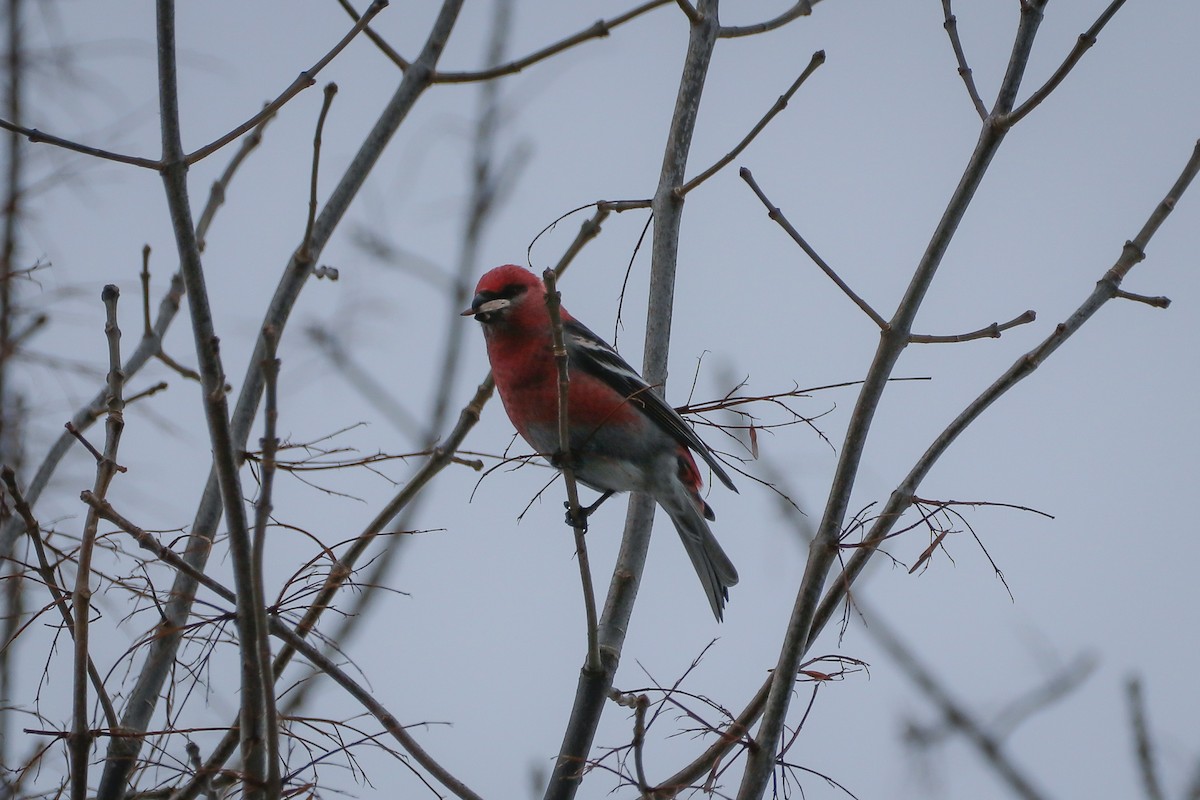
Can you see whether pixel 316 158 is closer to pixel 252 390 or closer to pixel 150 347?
pixel 252 390

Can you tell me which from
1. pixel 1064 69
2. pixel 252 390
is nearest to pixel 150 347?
pixel 252 390

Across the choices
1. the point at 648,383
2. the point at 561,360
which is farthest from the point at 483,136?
the point at 561,360

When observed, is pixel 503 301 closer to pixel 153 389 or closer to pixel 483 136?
pixel 483 136

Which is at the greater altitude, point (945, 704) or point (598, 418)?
point (598, 418)

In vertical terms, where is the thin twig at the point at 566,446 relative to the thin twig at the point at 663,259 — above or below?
below

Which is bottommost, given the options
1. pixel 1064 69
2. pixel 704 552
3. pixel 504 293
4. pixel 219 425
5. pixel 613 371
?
pixel 219 425

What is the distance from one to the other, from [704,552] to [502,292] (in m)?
1.41

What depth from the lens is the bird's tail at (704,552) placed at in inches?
202

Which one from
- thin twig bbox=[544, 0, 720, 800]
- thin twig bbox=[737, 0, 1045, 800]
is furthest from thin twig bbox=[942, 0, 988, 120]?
thin twig bbox=[544, 0, 720, 800]

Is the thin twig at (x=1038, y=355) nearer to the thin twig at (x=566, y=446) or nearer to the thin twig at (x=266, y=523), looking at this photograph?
the thin twig at (x=566, y=446)

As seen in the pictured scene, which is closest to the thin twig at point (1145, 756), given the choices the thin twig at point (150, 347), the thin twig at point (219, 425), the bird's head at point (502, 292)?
the thin twig at point (219, 425)

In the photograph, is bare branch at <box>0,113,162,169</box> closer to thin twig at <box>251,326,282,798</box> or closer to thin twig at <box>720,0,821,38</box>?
thin twig at <box>251,326,282,798</box>

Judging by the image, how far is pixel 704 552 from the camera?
517cm

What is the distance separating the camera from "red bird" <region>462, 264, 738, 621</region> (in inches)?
192
